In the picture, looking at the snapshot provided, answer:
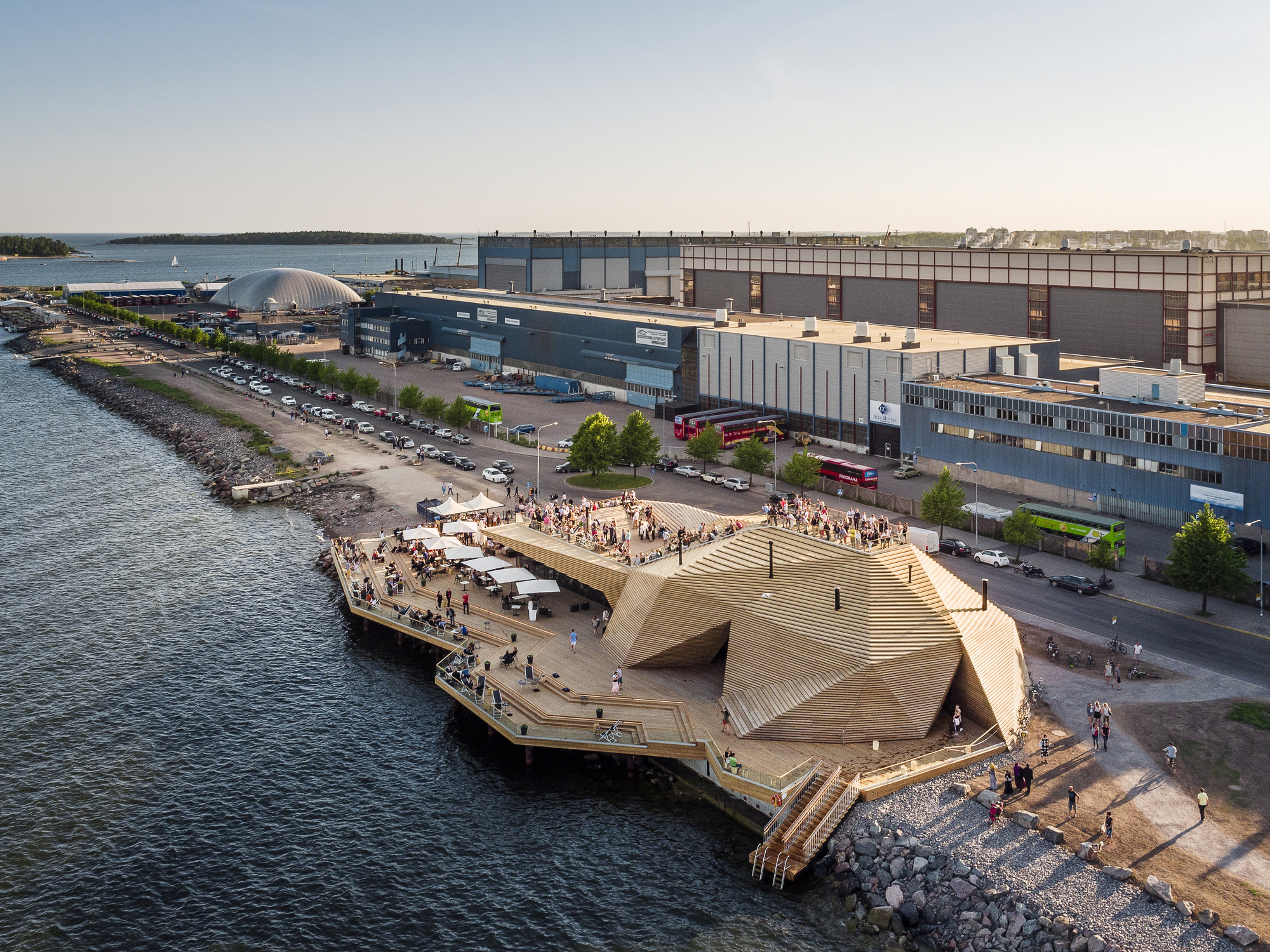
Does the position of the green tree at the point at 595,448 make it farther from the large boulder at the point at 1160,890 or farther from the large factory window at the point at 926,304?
the large boulder at the point at 1160,890

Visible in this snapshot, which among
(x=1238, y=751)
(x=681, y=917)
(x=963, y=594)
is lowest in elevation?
(x=681, y=917)

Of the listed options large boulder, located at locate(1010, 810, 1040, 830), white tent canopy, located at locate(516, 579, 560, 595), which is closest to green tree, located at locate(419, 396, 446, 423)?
white tent canopy, located at locate(516, 579, 560, 595)

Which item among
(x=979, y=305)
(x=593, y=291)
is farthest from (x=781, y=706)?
(x=593, y=291)

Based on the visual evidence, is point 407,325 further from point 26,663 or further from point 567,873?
point 567,873

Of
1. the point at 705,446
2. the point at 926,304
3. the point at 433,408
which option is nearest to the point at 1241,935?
the point at 705,446

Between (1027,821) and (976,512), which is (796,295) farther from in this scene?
(1027,821)
